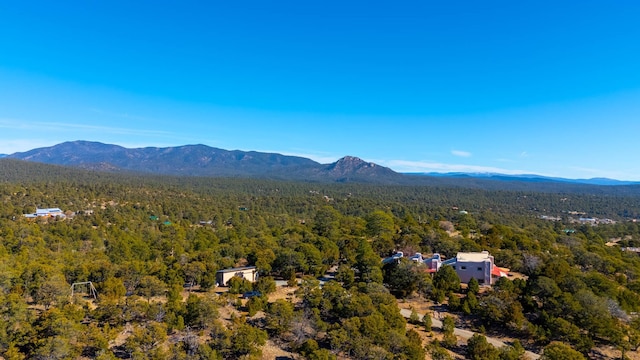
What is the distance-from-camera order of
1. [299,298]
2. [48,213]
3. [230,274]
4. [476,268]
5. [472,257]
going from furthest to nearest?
[48,213]
[472,257]
[230,274]
[476,268]
[299,298]

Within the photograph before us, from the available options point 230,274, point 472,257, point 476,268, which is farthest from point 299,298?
point 472,257

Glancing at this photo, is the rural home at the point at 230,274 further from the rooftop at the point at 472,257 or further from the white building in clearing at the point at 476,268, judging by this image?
the rooftop at the point at 472,257

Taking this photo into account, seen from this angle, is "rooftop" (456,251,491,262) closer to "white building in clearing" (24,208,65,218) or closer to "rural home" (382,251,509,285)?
"rural home" (382,251,509,285)

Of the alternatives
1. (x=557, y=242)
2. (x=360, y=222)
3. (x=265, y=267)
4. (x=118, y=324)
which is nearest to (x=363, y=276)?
(x=265, y=267)

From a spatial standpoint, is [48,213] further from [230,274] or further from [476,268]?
[476,268]

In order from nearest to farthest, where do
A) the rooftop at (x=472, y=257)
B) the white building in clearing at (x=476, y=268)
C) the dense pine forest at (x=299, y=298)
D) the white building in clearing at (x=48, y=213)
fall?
the dense pine forest at (x=299, y=298) < the white building in clearing at (x=476, y=268) < the rooftop at (x=472, y=257) < the white building in clearing at (x=48, y=213)

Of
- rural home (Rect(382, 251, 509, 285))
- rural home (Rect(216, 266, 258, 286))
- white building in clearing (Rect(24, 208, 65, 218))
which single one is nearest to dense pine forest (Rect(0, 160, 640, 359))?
rural home (Rect(216, 266, 258, 286))

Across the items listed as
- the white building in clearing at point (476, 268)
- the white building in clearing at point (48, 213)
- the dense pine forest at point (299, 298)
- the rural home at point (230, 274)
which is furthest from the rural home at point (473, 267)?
the white building in clearing at point (48, 213)

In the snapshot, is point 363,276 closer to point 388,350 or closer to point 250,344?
point 388,350

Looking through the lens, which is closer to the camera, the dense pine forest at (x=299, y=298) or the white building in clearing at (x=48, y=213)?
the dense pine forest at (x=299, y=298)

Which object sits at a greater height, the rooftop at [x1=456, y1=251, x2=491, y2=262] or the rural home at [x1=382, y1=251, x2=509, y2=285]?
the rooftop at [x1=456, y1=251, x2=491, y2=262]

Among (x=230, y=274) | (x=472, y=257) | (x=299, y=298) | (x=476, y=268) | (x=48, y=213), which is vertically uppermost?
(x=472, y=257)
